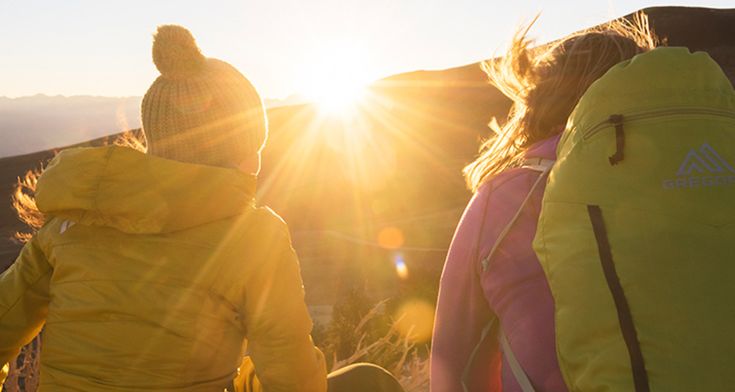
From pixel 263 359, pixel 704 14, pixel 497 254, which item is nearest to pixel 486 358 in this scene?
pixel 497 254

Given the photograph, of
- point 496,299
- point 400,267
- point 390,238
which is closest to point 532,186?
point 496,299

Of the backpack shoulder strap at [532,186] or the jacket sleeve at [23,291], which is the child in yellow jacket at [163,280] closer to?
the jacket sleeve at [23,291]

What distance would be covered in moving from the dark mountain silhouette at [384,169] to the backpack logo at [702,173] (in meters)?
1.22

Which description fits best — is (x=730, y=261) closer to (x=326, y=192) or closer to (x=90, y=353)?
(x=90, y=353)

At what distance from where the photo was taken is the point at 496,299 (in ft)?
5.63

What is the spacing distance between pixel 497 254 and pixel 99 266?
1.02 m

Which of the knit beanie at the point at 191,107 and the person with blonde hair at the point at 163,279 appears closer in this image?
the person with blonde hair at the point at 163,279

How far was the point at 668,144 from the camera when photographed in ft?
4.23

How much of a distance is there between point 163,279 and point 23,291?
1.72ft

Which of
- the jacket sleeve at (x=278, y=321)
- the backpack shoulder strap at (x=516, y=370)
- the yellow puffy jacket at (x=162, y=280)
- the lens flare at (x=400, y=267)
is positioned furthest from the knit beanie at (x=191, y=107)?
the lens flare at (x=400, y=267)

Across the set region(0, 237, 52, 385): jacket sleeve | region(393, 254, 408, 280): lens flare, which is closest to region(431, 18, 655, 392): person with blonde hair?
region(0, 237, 52, 385): jacket sleeve

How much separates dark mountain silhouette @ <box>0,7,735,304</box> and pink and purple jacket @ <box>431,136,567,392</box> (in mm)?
750

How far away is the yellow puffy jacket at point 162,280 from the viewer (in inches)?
62.0

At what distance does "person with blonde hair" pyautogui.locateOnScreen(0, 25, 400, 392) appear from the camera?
1575 mm
